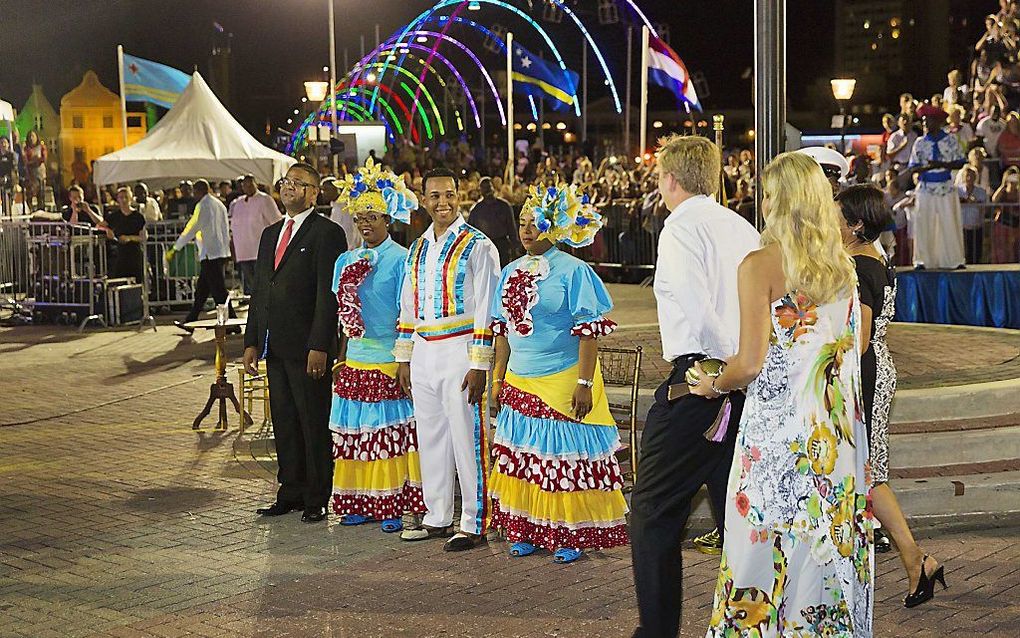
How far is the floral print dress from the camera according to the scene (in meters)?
4.91

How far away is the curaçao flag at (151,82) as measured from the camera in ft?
98.0

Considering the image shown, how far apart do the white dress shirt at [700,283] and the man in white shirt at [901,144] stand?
14725 mm

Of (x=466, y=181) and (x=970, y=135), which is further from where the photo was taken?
(x=466, y=181)

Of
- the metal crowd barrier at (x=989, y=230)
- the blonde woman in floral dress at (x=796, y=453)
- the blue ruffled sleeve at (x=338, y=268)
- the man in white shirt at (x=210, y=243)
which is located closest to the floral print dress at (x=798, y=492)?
the blonde woman in floral dress at (x=796, y=453)

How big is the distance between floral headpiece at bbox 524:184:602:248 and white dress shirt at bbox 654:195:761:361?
1746 mm

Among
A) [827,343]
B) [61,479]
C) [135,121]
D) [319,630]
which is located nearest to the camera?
[827,343]

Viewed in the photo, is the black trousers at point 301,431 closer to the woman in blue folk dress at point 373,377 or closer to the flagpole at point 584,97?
the woman in blue folk dress at point 373,377

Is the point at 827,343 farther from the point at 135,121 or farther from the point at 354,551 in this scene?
the point at 135,121

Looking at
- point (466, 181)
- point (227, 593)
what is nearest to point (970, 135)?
point (466, 181)

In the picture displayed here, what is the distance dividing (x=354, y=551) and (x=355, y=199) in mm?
2001

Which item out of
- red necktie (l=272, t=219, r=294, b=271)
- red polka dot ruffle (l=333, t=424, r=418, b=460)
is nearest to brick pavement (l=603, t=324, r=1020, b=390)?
red polka dot ruffle (l=333, t=424, r=418, b=460)

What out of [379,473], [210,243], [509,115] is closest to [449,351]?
[379,473]

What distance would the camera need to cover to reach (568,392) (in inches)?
282

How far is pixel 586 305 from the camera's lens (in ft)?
23.1
